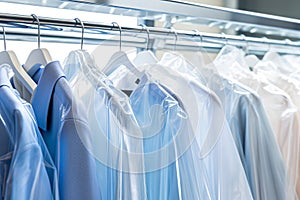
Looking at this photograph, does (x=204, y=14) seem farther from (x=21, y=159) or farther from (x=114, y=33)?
(x=21, y=159)

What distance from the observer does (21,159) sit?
0.52m

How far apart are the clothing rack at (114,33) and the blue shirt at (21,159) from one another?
0.15 m

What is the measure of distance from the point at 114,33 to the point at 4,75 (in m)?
0.23

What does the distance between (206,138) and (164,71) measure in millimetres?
133

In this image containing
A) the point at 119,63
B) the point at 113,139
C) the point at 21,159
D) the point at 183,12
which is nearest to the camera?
the point at 21,159

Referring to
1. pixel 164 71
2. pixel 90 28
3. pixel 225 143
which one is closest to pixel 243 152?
pixel 225 143

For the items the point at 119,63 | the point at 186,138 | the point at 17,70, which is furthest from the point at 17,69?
the point at 186,138

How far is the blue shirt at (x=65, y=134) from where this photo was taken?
545 millimetres

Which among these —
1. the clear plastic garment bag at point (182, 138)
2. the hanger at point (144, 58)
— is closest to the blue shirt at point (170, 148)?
the clear plastic garment bag at point (182, 138)

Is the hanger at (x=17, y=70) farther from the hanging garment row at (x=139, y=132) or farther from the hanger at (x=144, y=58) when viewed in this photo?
the hanger at (x=144, y=58)

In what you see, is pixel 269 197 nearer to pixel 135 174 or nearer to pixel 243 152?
pixel 243 152

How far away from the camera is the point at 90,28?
72 centimetres

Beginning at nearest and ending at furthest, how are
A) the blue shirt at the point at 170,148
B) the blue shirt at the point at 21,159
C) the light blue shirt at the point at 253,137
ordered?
the blue shirt at the point at 21,159 < the blue shirt at the point at 170,148 < the light blue shirt at the point at 253,137

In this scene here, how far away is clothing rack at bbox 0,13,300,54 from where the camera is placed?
0.67m
